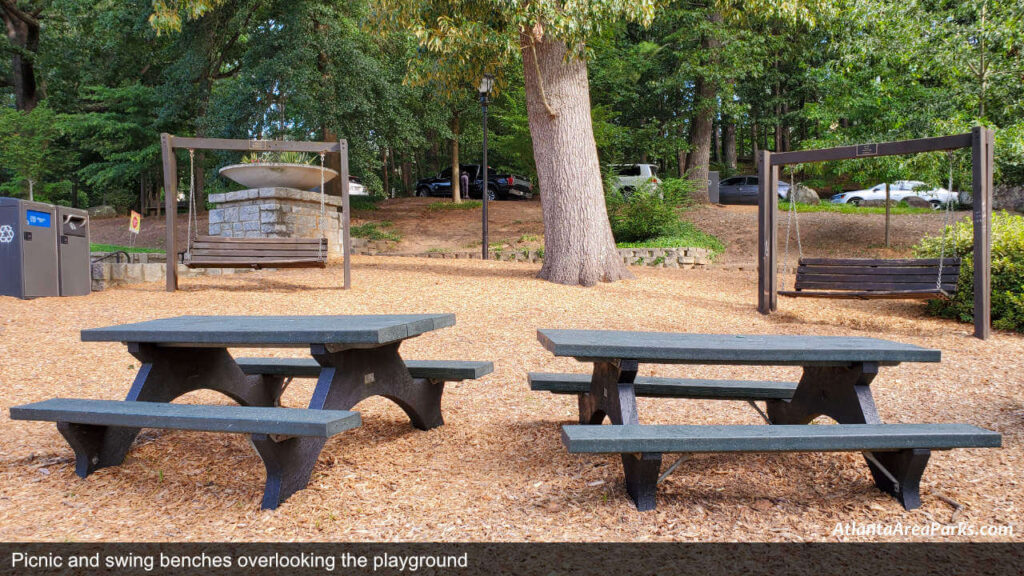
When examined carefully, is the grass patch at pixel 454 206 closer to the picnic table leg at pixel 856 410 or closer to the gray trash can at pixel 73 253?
the gray trash can at pixel 73 253

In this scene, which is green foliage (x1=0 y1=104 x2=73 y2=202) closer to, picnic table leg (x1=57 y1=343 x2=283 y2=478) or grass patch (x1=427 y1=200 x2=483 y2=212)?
grass patch (x1=427 y1=200 x2=483 y2=212)

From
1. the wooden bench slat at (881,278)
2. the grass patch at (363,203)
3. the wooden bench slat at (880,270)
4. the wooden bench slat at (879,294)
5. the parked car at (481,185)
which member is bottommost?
the wooden bench slat at (879,294)

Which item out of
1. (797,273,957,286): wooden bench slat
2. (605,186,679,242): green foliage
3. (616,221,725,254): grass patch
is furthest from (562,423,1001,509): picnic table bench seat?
(605,186,679,242): green foliage

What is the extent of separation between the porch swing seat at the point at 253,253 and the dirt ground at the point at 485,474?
2506 mm

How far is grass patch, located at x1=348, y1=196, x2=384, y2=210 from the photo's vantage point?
69.9 ft

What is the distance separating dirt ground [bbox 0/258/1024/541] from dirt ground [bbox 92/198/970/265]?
9.81 meters

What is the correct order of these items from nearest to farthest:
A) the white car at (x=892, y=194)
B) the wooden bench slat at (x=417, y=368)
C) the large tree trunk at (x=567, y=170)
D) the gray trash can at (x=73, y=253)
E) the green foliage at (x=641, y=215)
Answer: the wooden bench slat at (x=417, y=368) → the gray trash can at (x=73, y=253) → the large tree trunk at (x=567, y=170) → the green foliage at (x=641, y=215) → the white car at (x=892, y=194)

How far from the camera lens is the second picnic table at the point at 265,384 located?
2488mm

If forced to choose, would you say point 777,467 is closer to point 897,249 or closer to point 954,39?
point 954,39

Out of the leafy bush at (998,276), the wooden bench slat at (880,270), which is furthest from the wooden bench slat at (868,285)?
the leafy bush at (998,276)

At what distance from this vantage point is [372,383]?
301cm

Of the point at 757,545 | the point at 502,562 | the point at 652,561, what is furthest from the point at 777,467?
the point at 502,562

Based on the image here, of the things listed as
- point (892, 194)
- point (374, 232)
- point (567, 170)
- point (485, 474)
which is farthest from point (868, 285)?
point (892, 194)

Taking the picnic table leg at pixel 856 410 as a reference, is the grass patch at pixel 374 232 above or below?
above
